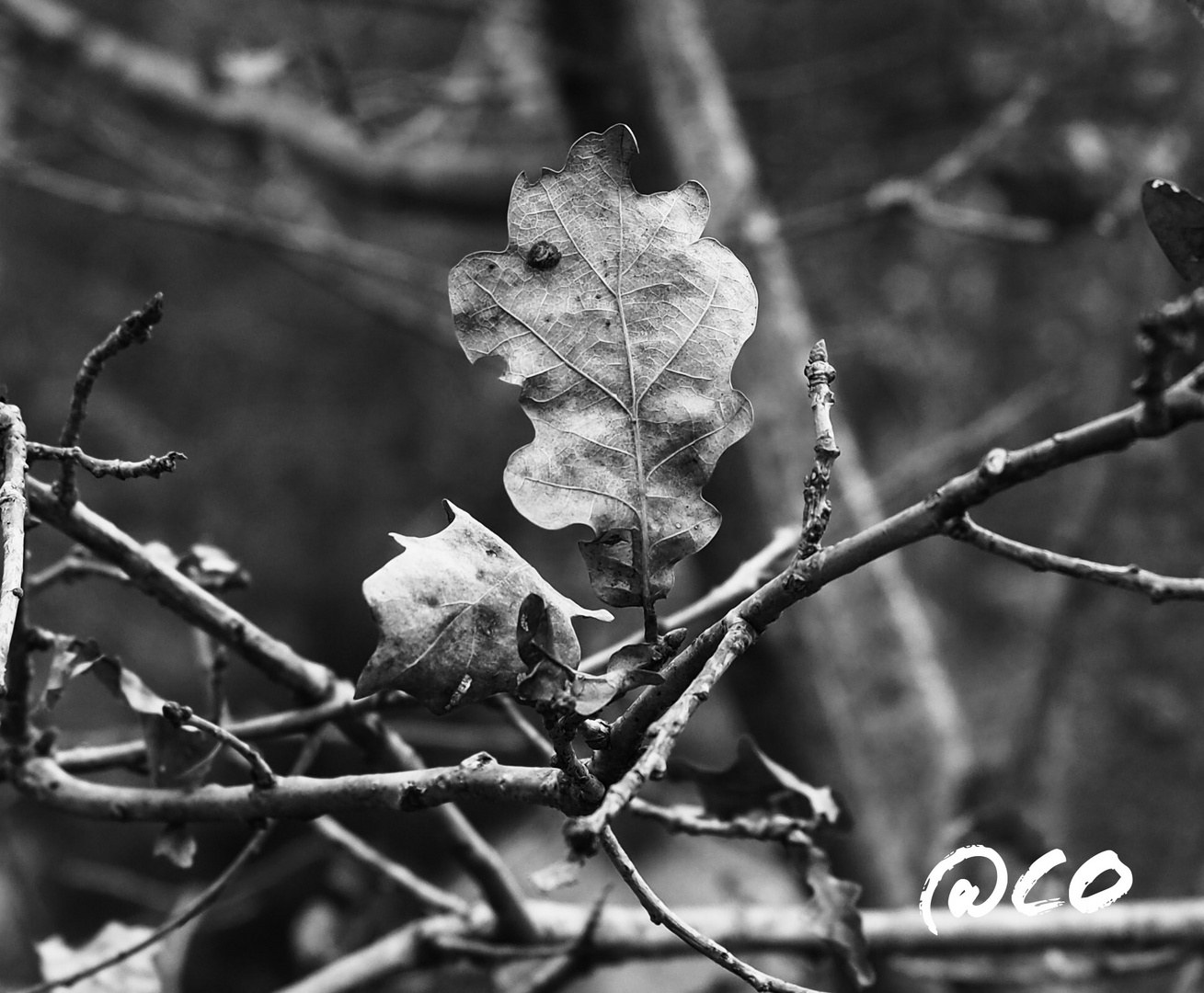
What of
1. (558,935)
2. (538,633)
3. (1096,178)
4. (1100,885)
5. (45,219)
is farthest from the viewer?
(45,219)

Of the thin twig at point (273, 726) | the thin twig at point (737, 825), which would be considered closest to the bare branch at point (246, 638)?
the thin twig at point (273, 726)

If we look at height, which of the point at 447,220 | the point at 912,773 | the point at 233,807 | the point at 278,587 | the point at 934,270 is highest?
the point at 934,270

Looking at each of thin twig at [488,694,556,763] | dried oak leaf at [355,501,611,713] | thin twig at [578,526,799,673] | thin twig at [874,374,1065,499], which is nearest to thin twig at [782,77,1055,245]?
thin twig at [874,374,1065,499]

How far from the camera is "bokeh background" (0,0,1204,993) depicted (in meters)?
1.31

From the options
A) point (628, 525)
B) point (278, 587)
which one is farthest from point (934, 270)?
point (628, 525)

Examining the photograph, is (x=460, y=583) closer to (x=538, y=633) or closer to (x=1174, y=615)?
(x=538, y=633)

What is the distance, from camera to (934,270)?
95.5 inches

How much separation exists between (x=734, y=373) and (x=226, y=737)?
43.3 inches

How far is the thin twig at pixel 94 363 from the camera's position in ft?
1.36

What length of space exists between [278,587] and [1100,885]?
1952 mm

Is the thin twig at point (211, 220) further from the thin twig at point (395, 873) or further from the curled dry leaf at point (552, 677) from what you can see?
the curled dry leaf at point (552, 677)

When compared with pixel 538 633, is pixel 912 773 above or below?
above

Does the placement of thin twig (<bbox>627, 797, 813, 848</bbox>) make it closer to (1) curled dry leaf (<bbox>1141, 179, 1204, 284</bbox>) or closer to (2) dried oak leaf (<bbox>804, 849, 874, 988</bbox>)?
(2) dried oak leaf (<bbox>804, 849, 874, 988</bbox>)

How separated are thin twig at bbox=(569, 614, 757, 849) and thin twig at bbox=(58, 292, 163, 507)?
217 mm
